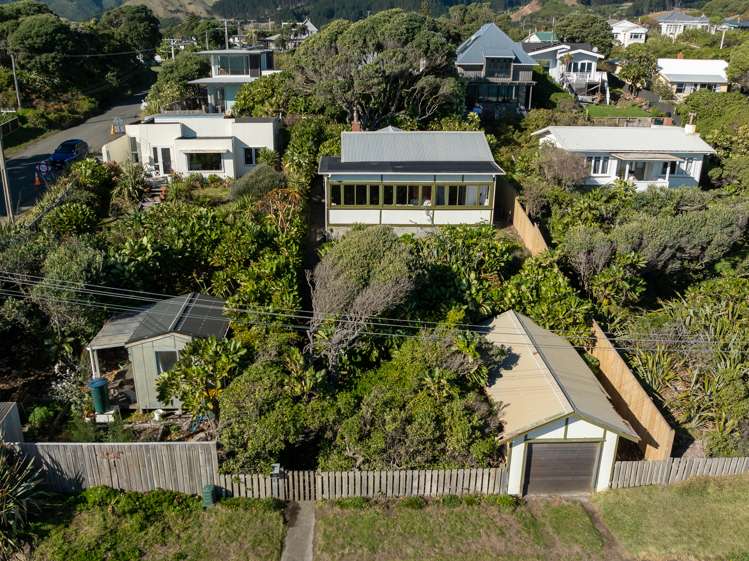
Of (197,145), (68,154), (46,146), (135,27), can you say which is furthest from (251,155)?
(135,27)

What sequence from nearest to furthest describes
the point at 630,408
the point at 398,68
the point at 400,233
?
the point at 630,408
the point at 400,233
the point at 398,68

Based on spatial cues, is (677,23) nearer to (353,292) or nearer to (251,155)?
(251,155)

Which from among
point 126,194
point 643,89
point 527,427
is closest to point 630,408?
point 527,427

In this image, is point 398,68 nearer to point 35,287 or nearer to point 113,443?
point 35,287

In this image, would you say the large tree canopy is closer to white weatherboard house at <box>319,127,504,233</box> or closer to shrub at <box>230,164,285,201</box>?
shrub at <box>230,164,285,201</box>

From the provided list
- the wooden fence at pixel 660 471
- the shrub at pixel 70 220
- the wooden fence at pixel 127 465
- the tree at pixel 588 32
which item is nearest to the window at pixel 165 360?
the wooden fence at pixel 127 465

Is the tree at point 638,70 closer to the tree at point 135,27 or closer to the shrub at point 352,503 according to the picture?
the tree at point 135,27

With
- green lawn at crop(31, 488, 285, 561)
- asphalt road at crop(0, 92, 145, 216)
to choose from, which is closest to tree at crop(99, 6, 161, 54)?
asphalt road at crop(0, 92, 145, 216)
